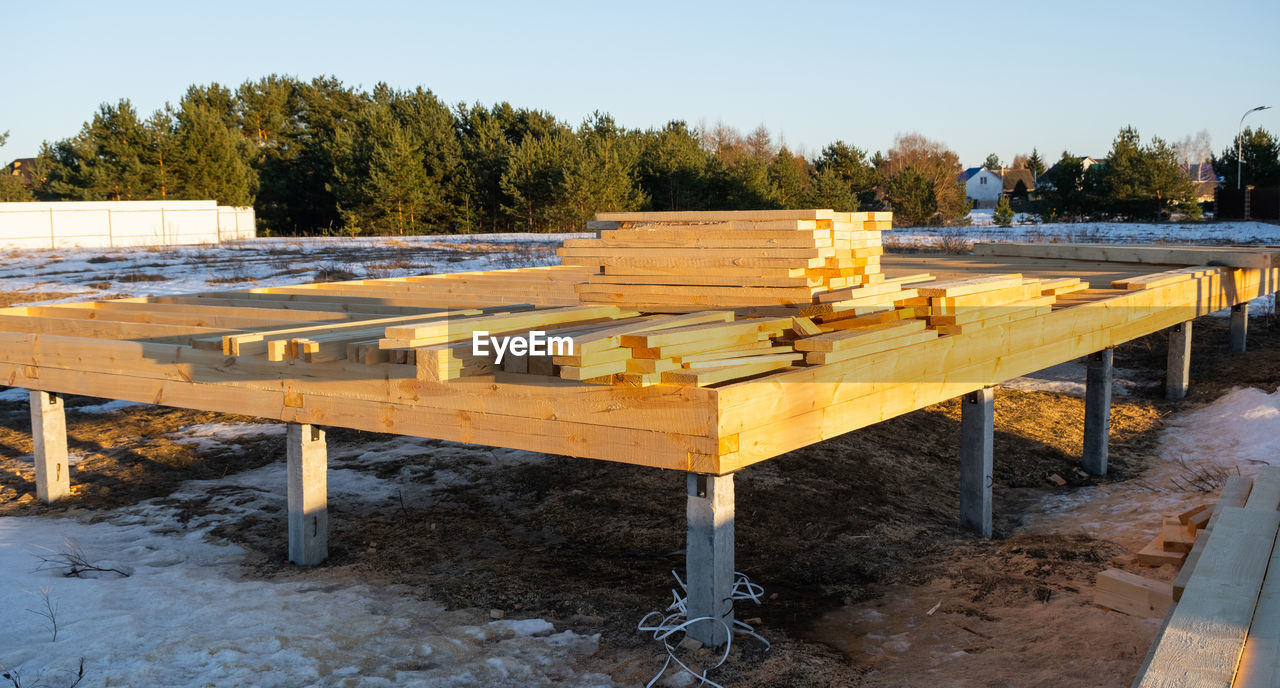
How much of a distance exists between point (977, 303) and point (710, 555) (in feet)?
9.74

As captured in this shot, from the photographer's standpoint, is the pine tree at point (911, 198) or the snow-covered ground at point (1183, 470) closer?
the snow-covered ground at point (1183, 470)

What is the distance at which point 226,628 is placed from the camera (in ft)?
15.6

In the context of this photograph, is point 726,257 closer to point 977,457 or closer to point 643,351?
point 643,351

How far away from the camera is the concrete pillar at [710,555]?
455cm

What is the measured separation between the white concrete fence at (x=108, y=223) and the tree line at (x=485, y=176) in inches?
159

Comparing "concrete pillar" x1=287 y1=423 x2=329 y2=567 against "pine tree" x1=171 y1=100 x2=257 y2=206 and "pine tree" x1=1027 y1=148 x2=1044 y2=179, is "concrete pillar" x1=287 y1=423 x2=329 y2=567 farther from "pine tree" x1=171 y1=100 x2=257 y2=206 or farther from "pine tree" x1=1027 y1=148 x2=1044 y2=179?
"pine tree" x1=1027 y1=148 x2=1044 y2=179

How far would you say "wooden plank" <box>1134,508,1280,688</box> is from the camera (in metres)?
3.13

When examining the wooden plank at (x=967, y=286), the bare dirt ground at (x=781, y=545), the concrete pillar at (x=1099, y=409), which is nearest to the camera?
the bare dirt ground at (x=781, y=545)

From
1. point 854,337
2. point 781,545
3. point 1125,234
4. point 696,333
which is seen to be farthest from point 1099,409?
point 1125,234

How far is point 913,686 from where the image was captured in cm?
452

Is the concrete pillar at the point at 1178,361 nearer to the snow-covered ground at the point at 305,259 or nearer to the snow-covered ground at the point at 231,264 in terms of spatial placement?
the snow-covered ground at the point at 305,259

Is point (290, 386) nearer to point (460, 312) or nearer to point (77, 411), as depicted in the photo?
point (460, 312)

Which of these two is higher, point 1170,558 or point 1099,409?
point 1099,409

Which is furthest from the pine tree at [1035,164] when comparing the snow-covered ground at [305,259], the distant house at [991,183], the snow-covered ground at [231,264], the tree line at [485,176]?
the snow-covered ground at [231,264]
